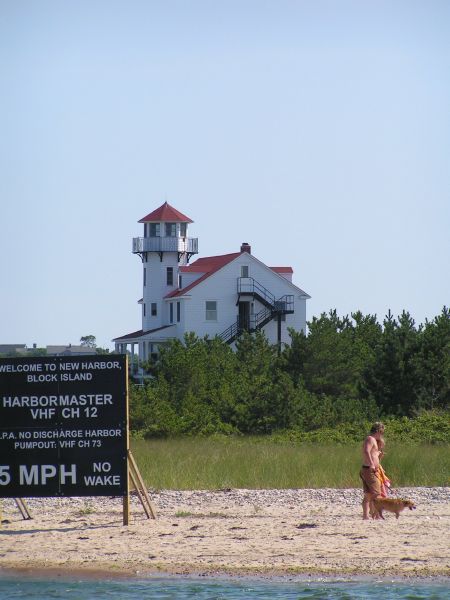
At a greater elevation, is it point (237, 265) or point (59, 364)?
point (237, 265)

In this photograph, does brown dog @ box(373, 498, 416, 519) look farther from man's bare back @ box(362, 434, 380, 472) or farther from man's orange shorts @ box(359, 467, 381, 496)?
man's bare back @ box(362, 434, 380, 472)

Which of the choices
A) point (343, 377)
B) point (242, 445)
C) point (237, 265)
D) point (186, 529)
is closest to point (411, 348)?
point (343, 377)

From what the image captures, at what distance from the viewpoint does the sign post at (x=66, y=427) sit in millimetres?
17828

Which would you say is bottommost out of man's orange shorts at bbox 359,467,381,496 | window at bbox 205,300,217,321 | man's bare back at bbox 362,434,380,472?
man's orange shorts at bbox 359,467,381,496

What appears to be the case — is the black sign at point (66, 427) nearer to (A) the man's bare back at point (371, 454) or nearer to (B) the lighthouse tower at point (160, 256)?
(A) the man's bare back at point (371, 454)

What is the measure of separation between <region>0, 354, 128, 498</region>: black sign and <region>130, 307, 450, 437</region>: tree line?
80.1 feet

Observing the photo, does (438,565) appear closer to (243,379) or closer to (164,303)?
(243,379)

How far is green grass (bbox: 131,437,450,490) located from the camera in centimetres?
2411

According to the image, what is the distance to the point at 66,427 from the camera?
17.9 m

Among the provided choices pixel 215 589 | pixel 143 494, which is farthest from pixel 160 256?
pixel 215 589

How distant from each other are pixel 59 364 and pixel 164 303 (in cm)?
7042

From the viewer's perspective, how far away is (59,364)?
17984 mm

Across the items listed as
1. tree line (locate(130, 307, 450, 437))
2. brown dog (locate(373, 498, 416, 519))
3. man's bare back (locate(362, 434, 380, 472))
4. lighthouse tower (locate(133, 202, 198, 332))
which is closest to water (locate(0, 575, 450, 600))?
brown dog (locate(373, 498, 416, 519))

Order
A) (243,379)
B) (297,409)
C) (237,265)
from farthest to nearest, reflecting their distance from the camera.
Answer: (237,265) < (243,379) < (297,409)
